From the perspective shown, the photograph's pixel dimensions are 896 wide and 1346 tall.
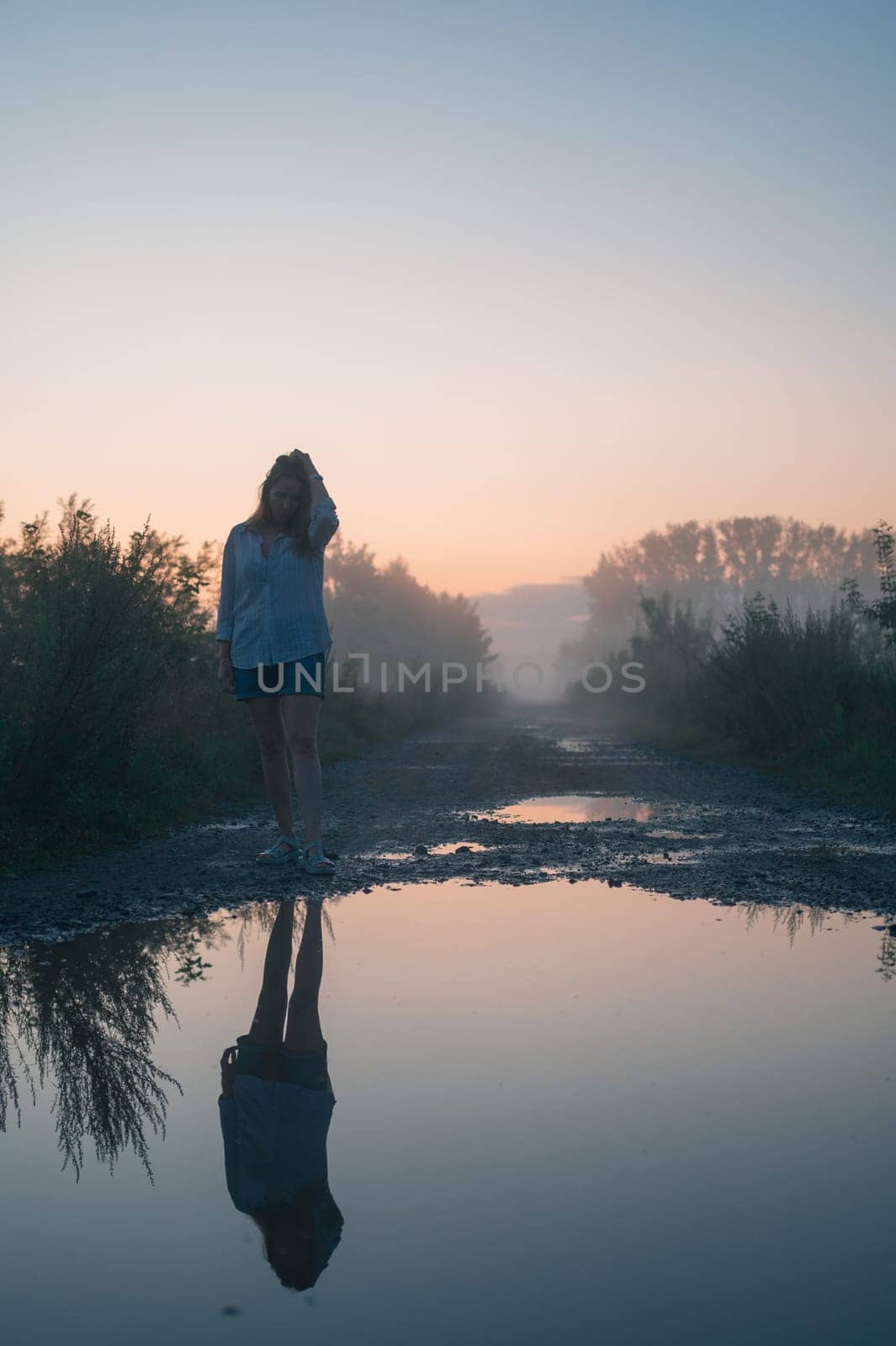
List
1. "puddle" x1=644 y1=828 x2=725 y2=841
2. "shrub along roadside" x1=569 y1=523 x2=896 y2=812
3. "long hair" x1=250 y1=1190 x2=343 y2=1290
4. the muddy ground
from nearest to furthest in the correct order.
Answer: "long hair" x1=250 y1=1190 x2=343 y2=1290, the muddy ground, "puddle" x1=644 y1=828 x2=725 y2=841, "shrub along roadside" x1=569 y1=523 x2=896 y2=812

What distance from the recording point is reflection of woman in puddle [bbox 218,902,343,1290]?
2.14 meters

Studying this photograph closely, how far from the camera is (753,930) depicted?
16.1ft

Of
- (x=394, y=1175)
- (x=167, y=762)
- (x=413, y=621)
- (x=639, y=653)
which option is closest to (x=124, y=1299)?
(x=394, y=1175)

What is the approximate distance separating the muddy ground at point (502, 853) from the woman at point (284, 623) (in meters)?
0.56

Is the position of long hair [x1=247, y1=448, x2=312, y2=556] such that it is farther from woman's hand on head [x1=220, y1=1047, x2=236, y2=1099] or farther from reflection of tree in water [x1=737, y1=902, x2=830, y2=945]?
woman's hand on head [x1=220, y1=1047, x2=236, y2=1099]

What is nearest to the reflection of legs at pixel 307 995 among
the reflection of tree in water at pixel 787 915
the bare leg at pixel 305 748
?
the bare leg at pixel 305 748

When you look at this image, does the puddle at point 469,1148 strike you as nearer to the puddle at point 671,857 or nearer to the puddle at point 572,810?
the puddle at point 671,857

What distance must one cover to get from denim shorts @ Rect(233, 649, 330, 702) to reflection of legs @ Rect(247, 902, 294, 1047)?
1.79 meters

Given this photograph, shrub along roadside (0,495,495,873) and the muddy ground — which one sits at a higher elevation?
shrub along roadside (0,495,495,873)

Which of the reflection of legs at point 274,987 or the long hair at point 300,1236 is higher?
the long hair at point 300,1236

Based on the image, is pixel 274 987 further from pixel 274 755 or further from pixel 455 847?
pixel 455 847

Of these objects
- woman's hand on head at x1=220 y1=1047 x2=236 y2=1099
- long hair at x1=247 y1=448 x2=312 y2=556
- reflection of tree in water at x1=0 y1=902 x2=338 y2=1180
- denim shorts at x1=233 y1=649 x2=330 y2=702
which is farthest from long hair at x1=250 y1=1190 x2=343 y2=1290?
long hair at x1=247 y1=448 x2=312 y2=556

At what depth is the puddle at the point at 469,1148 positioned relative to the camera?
75.1 inches

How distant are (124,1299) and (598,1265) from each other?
2.64 ft
